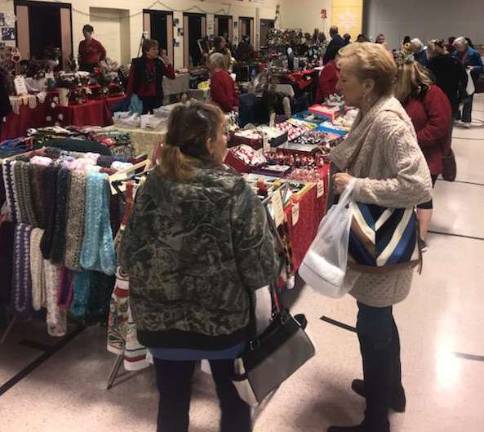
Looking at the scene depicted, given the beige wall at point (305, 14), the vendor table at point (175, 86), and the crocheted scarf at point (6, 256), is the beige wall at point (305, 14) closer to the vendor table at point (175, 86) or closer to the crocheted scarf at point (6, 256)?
the vendor table at point (175, 86)

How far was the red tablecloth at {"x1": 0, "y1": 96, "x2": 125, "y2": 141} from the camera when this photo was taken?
6281 millimetres

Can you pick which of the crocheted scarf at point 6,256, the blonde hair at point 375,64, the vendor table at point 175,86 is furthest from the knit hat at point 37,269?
the vendor table at point 175,86

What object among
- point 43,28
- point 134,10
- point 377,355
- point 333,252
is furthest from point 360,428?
point 134,10

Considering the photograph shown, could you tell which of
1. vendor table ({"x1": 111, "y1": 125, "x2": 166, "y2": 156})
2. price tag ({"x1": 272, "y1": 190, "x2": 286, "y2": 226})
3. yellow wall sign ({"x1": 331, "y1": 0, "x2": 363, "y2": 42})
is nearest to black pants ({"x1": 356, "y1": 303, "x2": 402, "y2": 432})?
price tag ({"x1": 272, "y1": 190, "x2": 286, "y2": 226})

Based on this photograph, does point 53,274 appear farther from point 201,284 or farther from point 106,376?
point 201,284

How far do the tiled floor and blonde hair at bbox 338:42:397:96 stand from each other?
134 cm

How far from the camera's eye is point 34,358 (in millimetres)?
2773

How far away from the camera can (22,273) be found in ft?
8.57

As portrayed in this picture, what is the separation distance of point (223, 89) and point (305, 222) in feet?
11.6

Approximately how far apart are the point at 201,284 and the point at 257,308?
27 cm

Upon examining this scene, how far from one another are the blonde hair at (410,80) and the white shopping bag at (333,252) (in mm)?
1900

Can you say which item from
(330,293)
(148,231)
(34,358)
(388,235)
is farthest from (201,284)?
(34,358)

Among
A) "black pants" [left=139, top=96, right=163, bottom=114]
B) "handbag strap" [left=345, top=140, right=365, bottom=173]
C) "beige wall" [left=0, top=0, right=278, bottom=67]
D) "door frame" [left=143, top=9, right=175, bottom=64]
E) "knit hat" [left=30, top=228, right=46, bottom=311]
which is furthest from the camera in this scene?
"door frame" [left=143, top=9, right=175, bottom=64]

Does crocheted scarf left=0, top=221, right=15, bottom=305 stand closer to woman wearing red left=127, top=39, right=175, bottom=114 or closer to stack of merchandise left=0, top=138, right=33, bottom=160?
stack of merchandise left=0, top=138, right=33, bottom=160
